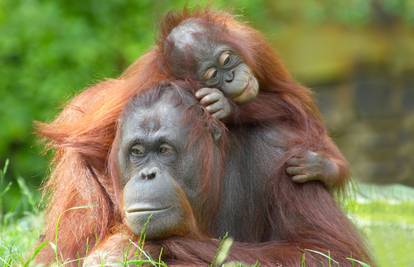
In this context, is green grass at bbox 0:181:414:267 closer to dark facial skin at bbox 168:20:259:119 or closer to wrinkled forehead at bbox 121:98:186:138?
wrinkled forehead at bbox 121:98:186:138

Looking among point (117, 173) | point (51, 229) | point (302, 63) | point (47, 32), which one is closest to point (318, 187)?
point (117, 173)

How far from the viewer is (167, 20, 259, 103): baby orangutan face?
16.0 ft

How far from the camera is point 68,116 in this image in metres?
5.41

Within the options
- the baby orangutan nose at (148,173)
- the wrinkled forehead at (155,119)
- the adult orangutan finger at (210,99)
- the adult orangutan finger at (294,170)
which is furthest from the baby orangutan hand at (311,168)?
the baby orangutan nose at (148,173)

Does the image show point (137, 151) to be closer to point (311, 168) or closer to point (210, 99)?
point (210, 99)

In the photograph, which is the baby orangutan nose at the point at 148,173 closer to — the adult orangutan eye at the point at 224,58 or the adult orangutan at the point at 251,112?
the adult orangutan at the point at 251,112

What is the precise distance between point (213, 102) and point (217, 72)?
6.6 inches

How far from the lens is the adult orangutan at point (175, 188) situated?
4535mm

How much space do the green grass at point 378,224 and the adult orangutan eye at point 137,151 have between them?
897 millimetres

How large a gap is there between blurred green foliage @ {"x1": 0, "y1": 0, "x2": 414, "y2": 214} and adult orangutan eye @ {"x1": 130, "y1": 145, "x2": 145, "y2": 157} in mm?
6237

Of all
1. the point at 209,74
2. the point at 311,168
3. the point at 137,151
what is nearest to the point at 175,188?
the point at 137,151

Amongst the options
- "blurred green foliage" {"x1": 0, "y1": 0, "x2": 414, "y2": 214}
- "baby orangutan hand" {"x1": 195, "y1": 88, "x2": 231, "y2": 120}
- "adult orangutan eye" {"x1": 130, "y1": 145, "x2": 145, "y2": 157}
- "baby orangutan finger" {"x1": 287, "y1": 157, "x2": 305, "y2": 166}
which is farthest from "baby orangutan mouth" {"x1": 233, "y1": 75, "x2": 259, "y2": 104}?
"blurred green foliage" {"x1": 0, "y1": 0, "x2": 414, "y2": 214}

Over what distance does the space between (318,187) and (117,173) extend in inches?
38.6

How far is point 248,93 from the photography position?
4.89m
